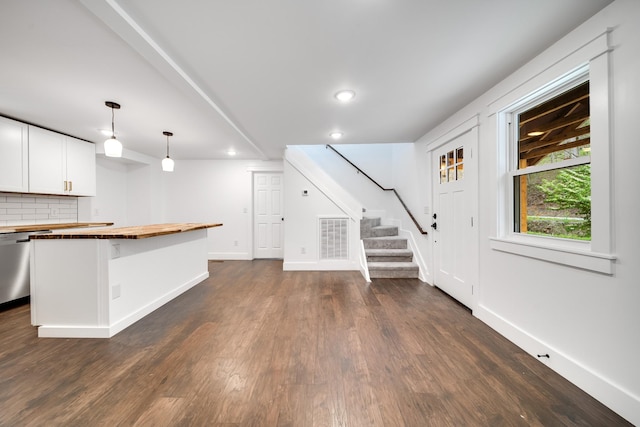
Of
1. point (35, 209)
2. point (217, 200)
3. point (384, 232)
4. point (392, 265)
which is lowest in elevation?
point (392, 265)

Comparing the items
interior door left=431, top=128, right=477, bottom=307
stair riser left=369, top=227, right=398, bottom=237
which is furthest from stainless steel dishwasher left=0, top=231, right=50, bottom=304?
interior door left=431, top=128, right=477, bottom=307

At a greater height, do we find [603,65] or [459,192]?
[603,65]

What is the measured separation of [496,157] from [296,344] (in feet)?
8.10

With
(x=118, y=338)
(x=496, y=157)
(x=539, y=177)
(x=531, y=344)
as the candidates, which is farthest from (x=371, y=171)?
(x=118, y=338)

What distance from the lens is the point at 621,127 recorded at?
4.73 feet

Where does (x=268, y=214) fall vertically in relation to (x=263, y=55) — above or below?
below

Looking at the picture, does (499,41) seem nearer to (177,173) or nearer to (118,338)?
(118,338)

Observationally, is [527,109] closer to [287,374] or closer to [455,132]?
[455,132]

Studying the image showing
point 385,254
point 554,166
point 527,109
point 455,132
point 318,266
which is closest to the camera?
point 554,166

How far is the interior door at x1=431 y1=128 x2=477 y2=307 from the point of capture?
9.61 feet

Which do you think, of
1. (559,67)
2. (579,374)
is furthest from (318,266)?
(559,67)

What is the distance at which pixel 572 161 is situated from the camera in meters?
1.79

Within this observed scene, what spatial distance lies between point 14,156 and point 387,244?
17.9ft

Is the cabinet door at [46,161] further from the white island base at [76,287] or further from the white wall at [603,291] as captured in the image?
the white wall at [603,291]
